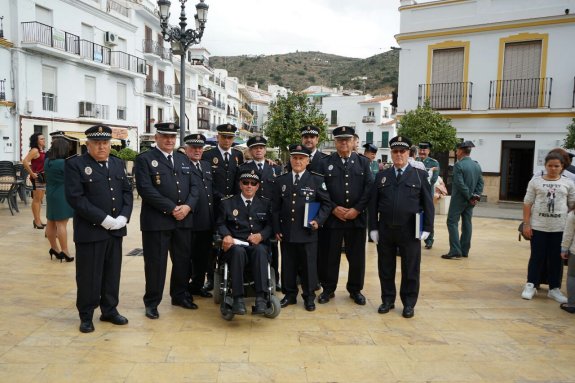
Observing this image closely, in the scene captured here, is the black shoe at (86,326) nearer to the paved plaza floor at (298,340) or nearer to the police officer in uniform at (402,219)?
the paved plaza floor at (298,340)

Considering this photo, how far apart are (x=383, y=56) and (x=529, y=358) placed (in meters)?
81.6

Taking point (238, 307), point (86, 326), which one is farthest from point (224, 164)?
point (86, 326)

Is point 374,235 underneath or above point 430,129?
underneath

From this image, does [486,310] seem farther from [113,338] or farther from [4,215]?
[4,215]

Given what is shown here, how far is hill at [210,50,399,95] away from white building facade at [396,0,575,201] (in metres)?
53.0

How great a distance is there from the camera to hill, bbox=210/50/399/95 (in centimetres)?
7569

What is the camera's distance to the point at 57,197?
678cm

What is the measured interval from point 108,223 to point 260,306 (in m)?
1.64

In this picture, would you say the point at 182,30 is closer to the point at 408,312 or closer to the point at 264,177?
the point at 264,177

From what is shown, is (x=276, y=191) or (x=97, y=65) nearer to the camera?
(x=276, y=191)

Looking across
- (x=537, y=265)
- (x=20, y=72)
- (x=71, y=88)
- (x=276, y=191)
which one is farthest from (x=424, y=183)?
(x=71, y=88)

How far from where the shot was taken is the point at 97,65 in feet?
85.1

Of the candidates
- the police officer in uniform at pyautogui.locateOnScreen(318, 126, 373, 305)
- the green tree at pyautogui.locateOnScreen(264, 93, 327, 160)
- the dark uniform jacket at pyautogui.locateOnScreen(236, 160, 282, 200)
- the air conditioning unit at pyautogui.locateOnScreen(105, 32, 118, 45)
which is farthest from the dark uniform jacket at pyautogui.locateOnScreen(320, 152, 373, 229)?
the air conditioning unit at pyautogui.locateOnScreen(105, 32, 118, 45)

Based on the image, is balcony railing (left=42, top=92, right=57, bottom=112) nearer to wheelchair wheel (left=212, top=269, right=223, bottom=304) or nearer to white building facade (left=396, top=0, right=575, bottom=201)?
white building facade (left=396, top=0, right=575, bottom=201)
